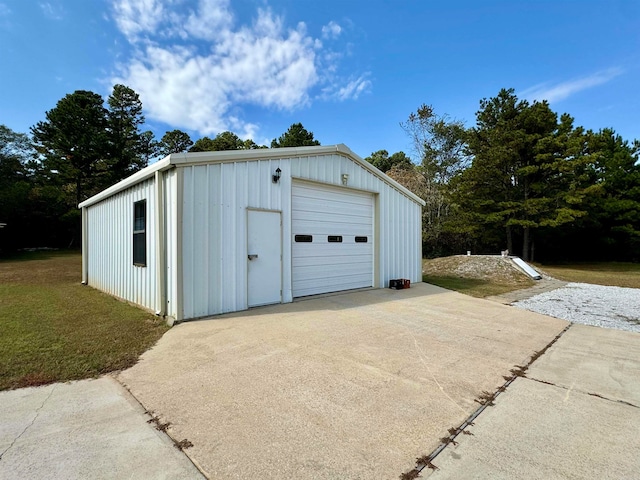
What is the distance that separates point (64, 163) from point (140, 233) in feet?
76.3

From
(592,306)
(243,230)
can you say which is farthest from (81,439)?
(592,306)

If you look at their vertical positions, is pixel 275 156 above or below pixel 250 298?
above

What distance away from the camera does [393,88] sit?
1295cm

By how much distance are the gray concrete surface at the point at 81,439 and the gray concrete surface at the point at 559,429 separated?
1.60 m

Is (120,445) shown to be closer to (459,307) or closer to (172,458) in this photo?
(172,458)

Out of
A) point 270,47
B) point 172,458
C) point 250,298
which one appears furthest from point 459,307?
point 270,47

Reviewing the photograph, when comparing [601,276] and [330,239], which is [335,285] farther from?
[601,276]

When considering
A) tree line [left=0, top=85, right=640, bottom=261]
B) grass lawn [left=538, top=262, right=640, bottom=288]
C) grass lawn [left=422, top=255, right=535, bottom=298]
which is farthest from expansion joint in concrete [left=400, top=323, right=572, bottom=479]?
tree line [left=0, top=85, right=640, bottom=261]

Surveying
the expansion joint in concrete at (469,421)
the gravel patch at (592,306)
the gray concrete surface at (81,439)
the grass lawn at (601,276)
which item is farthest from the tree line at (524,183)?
the gray concrete surface at (81,439)

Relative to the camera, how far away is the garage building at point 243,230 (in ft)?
17.0

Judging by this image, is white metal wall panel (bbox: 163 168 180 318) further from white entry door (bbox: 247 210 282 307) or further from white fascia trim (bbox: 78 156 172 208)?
white entry door (bbox: 247 210 282 307)

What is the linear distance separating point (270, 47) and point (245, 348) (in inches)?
338

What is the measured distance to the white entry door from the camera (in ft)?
19.5

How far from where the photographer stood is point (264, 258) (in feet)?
20.2
